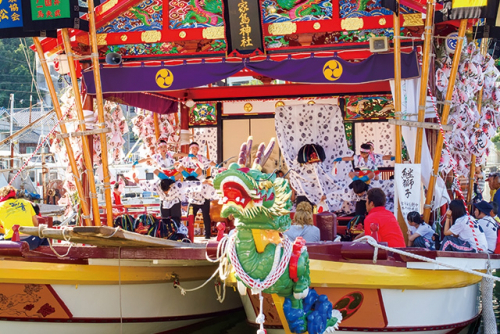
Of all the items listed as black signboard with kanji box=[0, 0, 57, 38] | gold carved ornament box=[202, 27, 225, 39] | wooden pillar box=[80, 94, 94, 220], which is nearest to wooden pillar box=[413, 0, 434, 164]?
gold carved ornament box=[202, 27, 225, 39]

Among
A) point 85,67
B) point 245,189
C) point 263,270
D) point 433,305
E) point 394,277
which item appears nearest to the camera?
point 245,189

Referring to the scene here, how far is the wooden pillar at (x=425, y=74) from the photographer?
6.48 m

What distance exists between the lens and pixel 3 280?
586 centimetres

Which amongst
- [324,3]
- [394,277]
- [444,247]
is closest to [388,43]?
[324,3]

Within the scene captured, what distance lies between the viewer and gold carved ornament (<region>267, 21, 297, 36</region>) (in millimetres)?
7227

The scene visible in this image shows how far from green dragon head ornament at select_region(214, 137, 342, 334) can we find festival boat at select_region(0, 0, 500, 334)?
Answer: 1 centimetres

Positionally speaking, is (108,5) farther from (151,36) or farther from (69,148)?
(69,148)

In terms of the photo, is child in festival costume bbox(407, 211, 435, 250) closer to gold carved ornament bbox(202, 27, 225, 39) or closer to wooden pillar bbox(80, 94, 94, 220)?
gold carved ornament bbox(202, 27, 225, 39)

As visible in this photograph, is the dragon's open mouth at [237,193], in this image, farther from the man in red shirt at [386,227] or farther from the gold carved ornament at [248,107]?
the gold carved ornament at [248,107]

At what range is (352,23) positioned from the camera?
7.10 meters

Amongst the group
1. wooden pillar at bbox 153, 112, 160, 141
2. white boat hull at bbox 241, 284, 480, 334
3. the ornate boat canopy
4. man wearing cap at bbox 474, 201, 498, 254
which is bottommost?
white boat hull at bbox 241, 284, 480, 334

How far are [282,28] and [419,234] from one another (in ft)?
9.54

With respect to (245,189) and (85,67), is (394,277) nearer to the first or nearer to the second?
(245,189)

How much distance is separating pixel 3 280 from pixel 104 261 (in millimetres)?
969
